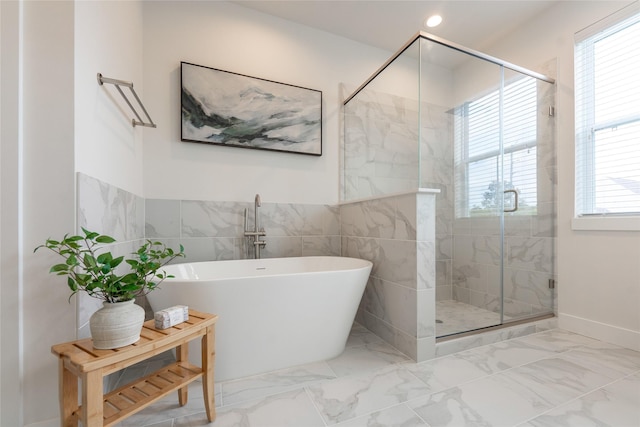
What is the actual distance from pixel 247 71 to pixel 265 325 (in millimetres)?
2027

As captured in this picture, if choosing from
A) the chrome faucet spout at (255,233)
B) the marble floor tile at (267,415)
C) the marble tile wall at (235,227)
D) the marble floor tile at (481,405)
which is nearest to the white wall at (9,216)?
the marble floor tile at (267,415)

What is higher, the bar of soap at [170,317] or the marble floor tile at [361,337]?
the bar of soap at [170,317]

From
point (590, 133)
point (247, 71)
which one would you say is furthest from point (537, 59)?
point (247, 71)

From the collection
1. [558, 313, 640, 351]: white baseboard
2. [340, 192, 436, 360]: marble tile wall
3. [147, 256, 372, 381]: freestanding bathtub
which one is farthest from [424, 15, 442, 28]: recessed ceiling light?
[558, 313, 640, 351]: white baseboard

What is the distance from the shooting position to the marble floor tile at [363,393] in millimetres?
1200

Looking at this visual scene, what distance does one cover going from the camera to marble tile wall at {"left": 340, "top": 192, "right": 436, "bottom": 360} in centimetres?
165

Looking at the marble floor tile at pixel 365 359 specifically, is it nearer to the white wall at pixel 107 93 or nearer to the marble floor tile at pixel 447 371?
the marble floor tile at pixel 447 371

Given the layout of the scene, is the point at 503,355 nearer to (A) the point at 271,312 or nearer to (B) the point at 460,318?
(B) the point at 460,318

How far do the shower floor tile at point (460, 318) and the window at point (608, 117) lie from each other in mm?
1063

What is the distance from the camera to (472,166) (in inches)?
100

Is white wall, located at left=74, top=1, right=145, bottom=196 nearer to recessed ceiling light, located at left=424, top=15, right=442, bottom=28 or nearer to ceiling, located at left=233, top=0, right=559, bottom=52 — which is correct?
ceiling, located at left=233, top=0, right=559, bottom=52

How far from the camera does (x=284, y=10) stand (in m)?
2.35

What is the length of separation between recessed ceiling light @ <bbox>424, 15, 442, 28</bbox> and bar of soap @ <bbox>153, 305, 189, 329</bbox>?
3.00m

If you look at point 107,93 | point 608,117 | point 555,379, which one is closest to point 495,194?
point 608,117
